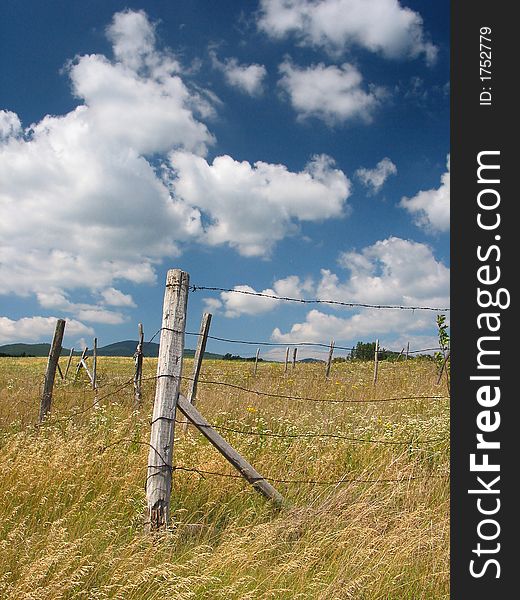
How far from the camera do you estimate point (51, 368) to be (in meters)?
9.59

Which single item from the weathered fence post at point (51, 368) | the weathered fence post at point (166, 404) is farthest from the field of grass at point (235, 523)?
the weathered fence post at point (51, 368)

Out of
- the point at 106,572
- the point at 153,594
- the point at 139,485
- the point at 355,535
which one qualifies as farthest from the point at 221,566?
the point at 139,485

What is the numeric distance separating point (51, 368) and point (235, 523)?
251 inches

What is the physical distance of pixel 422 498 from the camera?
5.07m

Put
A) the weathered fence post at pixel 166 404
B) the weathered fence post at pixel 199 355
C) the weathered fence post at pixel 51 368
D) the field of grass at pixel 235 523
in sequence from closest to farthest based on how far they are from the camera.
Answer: the field of grass at pixel 235 523
the weathered fence post at pixel 166 404
the weathered fence post at pixel 51 368
the weathered fence post at pixel 199 355

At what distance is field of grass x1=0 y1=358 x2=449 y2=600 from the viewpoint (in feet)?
11.5

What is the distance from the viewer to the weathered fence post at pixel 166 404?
4.34m

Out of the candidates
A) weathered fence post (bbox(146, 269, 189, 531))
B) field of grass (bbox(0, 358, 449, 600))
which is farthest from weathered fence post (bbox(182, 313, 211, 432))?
weathered fence post (bbox(146, 269, 189, 531))

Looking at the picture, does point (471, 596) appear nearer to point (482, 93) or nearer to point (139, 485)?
point (139, 485)

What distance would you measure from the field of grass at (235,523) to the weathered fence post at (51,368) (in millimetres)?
2839

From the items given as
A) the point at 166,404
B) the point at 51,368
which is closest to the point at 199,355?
the point at 51,368

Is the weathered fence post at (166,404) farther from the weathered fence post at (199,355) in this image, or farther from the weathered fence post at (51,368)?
the weathered fence post at (199,355)

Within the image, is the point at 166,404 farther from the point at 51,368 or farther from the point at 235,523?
the point at 51,368

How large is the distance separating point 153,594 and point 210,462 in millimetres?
1995
